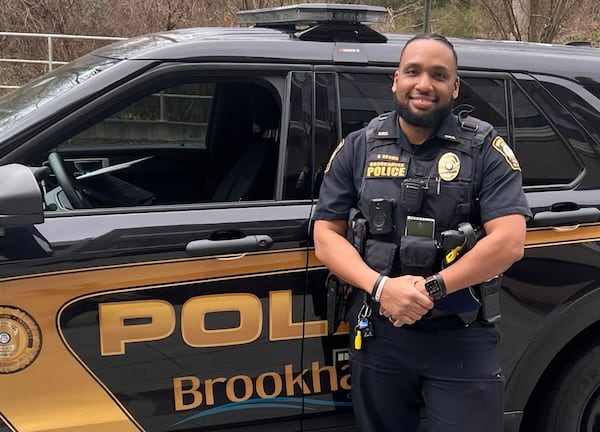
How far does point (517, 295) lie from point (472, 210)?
0.61m

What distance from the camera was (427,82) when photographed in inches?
79.9

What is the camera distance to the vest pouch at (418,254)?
198 cm

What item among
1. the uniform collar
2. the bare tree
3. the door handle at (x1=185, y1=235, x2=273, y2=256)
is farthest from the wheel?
the bare tree

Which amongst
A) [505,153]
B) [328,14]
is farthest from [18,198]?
[505,153]

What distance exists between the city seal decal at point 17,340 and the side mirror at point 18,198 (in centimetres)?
30

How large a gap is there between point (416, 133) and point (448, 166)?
0.15 m

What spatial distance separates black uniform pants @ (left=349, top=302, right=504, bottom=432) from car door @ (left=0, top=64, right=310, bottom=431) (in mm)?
318

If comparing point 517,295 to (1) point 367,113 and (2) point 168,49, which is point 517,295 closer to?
(1) point 367,113

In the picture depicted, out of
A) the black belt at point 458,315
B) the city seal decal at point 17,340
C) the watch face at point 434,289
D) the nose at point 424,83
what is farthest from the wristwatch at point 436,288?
the city seal decal at point 17,340

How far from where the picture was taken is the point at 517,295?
8.18 ft

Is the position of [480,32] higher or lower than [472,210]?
higher

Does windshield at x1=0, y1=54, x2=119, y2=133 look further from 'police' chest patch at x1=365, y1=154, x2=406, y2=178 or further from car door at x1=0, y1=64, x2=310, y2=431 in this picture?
'police' chest patch at x1=365, y1=154, x2=406, y2=178

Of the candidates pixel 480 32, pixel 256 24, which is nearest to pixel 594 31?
pixel 480 32

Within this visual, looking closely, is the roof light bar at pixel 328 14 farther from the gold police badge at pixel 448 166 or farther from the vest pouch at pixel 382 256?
the vest pouch at pixel 382 256
